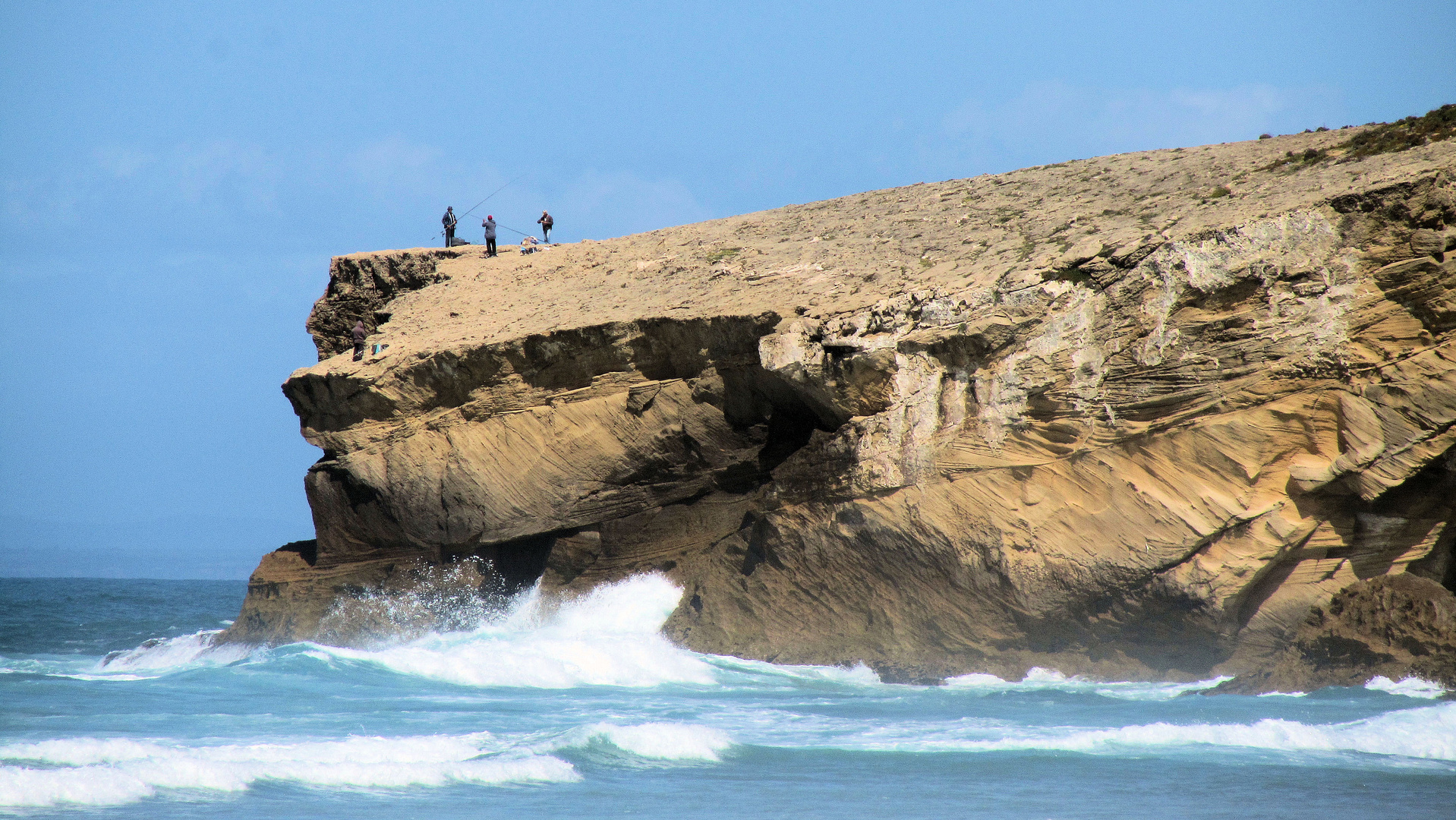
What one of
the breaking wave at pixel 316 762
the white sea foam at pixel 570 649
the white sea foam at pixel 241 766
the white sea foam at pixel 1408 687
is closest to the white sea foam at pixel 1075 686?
the white sea foam at pixel 1408 687

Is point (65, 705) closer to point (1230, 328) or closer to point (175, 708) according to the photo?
point (175, 708)

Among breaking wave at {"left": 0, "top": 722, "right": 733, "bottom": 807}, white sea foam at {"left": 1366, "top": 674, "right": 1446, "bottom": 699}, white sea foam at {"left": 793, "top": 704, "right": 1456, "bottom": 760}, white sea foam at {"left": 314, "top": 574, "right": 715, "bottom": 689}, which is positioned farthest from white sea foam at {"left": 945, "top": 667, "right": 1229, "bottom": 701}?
breaking wave at {"left": 0, "top": 722, "right": 733, "bottom": 807}

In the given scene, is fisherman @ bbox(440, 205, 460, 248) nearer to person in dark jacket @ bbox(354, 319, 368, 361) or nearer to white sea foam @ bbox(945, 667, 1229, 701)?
person in dark jacket @ bbox(354, 319, 368, 361)

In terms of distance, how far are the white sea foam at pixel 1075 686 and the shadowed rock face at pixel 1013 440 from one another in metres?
0.20

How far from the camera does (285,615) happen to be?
19.2 m

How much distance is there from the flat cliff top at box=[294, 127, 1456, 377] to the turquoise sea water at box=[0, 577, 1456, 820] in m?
5.27

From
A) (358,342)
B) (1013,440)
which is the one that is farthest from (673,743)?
(358,342)

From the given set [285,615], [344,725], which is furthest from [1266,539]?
[285,615]

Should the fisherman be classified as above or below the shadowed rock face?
above

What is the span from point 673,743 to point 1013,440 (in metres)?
5.90

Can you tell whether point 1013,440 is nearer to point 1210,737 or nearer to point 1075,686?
point 1075,686

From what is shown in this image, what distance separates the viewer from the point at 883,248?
58.3 ft

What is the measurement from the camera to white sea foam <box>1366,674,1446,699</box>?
11531 mm

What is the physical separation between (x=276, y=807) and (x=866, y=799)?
458cm
